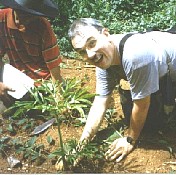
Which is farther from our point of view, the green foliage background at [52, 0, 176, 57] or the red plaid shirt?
the green foliage background at [52, 0, 176, 57]

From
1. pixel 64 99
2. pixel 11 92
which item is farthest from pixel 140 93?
pixel 11 92

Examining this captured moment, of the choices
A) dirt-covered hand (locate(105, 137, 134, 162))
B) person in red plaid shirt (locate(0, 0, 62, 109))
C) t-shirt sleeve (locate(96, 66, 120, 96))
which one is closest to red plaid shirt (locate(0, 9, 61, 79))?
person in red plaid shirt (locate(0, 0, 62, 109))

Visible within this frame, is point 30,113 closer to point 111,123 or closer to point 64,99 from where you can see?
point 111,123

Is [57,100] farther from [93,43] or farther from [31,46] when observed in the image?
[31,46]

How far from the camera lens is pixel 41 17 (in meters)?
2.33

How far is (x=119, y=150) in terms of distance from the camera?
210cm

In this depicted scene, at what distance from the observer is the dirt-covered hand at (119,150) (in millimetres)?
2078

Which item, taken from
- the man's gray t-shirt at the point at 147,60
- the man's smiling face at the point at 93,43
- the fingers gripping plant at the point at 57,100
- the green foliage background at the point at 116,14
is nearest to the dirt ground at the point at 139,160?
the fingers gripping plant at the point at 57,100

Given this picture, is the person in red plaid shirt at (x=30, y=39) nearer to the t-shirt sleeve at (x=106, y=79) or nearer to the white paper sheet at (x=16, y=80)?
the white paper sheet at (x=16, y=80)

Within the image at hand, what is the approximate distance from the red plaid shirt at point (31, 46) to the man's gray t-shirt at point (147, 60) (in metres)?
0.46

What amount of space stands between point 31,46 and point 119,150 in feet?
2.59

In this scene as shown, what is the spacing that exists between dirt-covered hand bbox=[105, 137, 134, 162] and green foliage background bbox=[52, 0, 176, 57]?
1.15 metres

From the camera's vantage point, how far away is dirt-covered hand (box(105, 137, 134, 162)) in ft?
6.82

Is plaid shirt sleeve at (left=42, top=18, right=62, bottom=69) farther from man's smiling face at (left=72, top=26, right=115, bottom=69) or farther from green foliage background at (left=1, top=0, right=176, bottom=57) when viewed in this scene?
green foliage background at (left=1, top=0, right=176, bottom=57)
